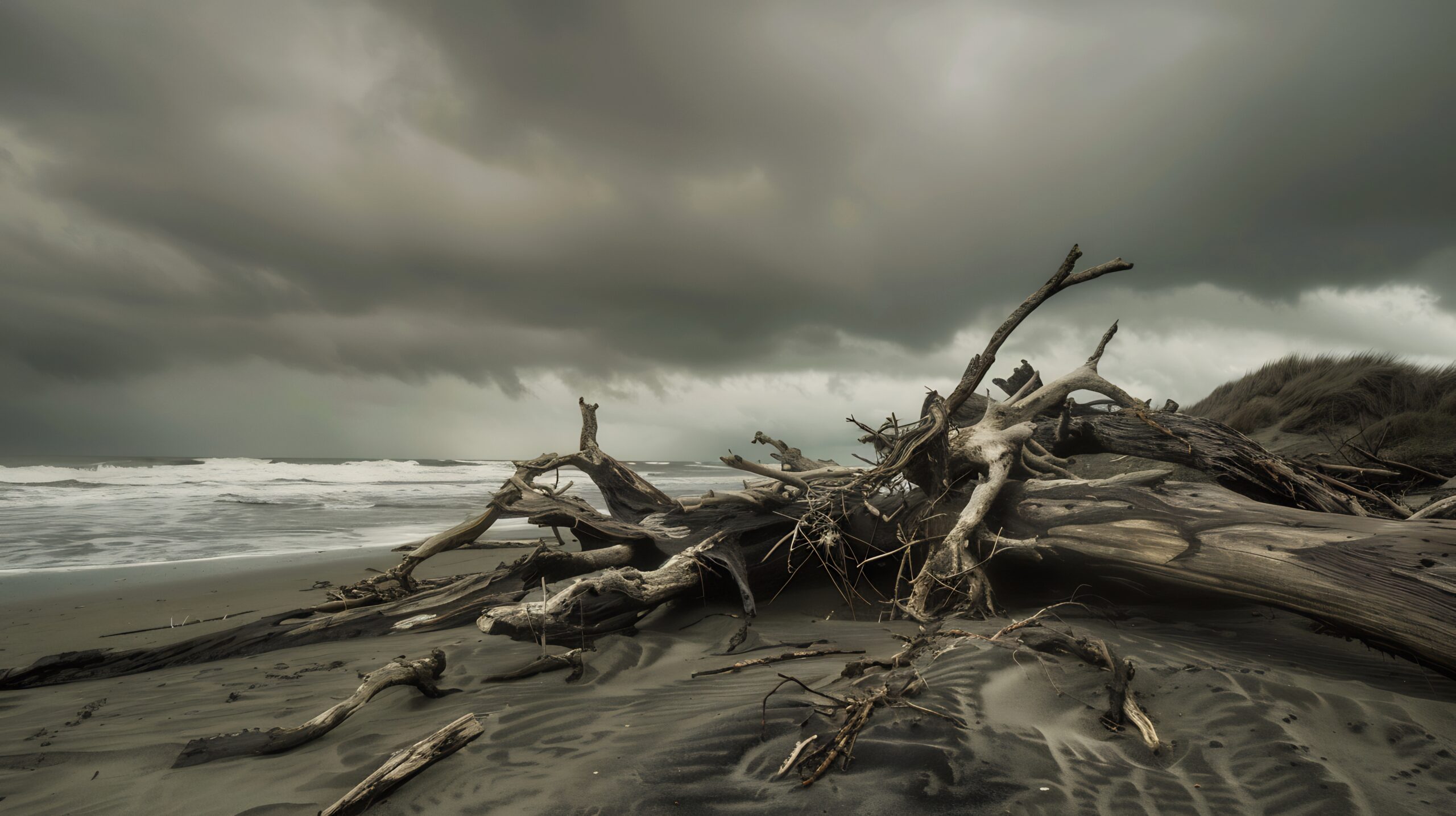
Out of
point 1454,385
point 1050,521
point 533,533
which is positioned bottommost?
point 533,533

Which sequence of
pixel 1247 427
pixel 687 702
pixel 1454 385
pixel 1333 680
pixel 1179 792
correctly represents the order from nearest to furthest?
→ 1. pixel 1179 792
2. pixel 1333 680
3. pixel 687 702
4. pixel 1454 385
5. pixel 1247 427

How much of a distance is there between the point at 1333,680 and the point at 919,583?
214 cm

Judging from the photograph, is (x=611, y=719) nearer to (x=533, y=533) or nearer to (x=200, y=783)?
(x=200, y=783)

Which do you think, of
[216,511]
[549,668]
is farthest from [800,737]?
[216,511]

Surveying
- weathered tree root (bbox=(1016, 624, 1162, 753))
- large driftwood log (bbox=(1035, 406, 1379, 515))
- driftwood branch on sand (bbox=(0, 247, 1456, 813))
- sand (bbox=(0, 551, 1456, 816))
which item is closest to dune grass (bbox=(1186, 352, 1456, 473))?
driftwood branch on sand (bbox=(0, 247, 1456, 813))

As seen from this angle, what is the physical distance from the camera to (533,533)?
12516 mm

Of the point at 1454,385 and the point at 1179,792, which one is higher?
the point at 1454,385

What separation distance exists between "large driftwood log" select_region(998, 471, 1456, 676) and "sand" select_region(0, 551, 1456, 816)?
29cm

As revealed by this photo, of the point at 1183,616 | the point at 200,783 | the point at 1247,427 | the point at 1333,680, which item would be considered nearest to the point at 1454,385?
the point at 1247,427

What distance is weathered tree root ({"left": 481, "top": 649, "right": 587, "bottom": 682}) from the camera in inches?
138

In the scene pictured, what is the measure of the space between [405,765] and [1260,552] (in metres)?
4.06

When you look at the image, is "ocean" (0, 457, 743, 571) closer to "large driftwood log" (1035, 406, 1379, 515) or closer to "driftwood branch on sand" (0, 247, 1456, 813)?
"driftwood branch on sand" (0, 247, 1456, 813)

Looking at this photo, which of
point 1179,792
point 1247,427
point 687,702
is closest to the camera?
point 1179,792

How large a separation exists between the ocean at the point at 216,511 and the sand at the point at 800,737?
2050mm
